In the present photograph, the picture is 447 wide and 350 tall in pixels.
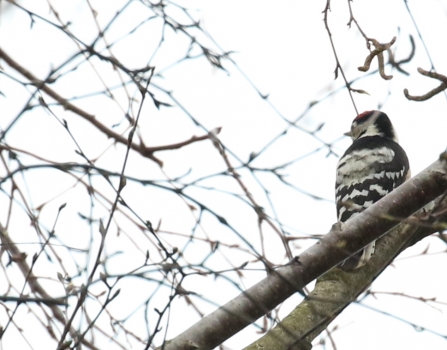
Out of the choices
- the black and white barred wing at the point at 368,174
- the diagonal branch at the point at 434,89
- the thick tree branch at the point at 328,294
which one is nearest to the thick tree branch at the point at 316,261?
the thick tree branch at the point at 328,294

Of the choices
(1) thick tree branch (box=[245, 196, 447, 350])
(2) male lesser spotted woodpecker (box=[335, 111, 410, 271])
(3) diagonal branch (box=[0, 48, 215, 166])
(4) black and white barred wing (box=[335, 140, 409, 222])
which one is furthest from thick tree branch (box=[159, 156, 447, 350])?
(4) black and white barred wing (box=[335, 140, 409, 222])

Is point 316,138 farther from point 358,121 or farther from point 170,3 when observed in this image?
point 358,121

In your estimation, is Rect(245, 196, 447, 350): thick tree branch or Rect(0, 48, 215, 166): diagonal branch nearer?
Rect(245, 196, 447, 350): thick tree branch

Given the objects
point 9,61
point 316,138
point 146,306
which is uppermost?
point 9,61

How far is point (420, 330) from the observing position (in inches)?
86.5

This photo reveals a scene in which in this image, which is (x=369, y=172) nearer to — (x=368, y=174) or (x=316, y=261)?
(x=368, y=174)

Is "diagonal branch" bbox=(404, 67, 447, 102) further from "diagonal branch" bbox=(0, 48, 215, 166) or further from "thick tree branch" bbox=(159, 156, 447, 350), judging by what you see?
"diagonal branch" bbox=(0, 48, 215, 166)

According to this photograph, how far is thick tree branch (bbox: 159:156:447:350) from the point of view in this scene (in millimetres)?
2662

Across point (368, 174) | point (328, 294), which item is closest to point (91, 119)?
point (328, 294)

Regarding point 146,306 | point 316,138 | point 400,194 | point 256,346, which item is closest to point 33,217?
point 146,306

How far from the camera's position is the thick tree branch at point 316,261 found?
105 inches

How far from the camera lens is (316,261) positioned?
2.75 metres

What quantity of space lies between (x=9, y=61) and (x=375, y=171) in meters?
3.00

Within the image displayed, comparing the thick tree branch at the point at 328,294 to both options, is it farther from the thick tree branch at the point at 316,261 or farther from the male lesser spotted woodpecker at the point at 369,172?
the male lesser spotted woodpecker at the point at 369,172
